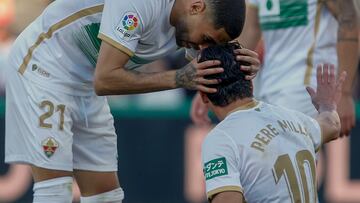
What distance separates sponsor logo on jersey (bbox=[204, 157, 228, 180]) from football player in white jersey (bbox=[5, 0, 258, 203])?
2.26 ft

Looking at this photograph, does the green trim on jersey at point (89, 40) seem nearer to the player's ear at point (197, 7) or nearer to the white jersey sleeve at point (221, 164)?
the player's ear at point (197, 7)

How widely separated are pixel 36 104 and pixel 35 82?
0.40 ft

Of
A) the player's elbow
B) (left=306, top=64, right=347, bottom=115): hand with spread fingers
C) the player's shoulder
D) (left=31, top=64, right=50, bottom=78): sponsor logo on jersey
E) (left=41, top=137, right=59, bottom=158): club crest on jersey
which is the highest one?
(left=31, top=64, right=50, bottom=78): sponsor logo on jersey

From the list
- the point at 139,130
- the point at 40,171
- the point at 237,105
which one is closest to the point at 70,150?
the point at 40,171

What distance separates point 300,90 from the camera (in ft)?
23.6

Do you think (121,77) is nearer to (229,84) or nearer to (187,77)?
(187,77)

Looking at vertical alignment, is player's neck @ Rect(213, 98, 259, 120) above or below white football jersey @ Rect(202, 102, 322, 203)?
above

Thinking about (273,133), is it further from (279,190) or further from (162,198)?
(162,198)

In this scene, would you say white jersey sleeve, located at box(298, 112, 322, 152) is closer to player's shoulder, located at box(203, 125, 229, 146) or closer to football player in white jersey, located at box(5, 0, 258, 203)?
player's shoulder, located at box(203, 125, 229, 146)

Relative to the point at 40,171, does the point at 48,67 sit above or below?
above

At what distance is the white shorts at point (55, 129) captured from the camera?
625 cm

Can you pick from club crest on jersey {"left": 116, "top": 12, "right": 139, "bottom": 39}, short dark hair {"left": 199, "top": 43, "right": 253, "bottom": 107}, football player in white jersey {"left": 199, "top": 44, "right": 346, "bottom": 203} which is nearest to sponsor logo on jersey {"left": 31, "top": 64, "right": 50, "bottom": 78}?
club crest on jersey {"left": 116, "top": 12, "right": 139, "bottom": 39}

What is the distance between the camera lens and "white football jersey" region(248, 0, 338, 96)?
7152mm

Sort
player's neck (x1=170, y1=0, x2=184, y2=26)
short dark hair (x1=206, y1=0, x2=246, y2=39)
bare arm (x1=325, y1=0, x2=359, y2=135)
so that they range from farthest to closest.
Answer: bare arm (x1=325, y1=0, x2=359, y2=135) < player's neck (x1=170, y1=0, x2=184, y2=26) < short dark hair (x1=206, y1=0, x2=246, y2=39)
